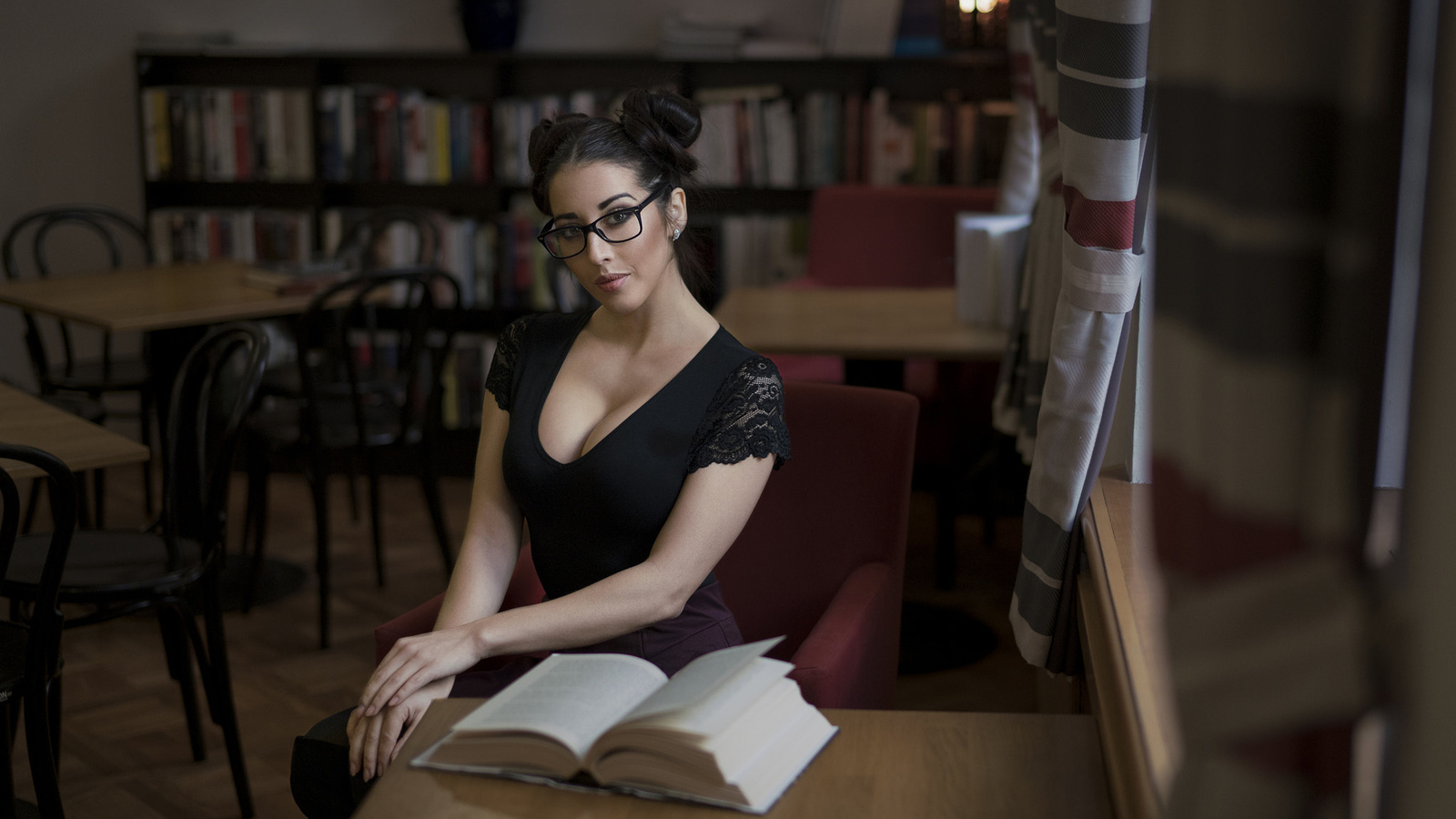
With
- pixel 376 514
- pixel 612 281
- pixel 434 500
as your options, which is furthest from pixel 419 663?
pixel 376 514

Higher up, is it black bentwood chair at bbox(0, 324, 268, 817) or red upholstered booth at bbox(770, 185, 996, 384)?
red upholstered booth at bbox(770, 185, 996, 384)

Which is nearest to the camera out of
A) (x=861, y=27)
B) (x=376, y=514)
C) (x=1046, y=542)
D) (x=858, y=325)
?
(x=1046, y=542)

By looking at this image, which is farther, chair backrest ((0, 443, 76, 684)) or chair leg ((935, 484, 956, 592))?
chair leg ((935, 484, 956, 592))

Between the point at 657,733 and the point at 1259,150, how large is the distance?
68 centimetres

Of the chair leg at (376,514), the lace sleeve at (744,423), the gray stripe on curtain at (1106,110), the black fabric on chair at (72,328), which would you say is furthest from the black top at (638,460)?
the black fabric on chair at (72,328)

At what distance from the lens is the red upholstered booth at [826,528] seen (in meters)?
1.74

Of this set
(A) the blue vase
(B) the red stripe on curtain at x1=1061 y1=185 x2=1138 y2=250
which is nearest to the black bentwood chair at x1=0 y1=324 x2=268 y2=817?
(B) the red stripe on curtain at x1=1061 y1=185 x2=1138 y2=250

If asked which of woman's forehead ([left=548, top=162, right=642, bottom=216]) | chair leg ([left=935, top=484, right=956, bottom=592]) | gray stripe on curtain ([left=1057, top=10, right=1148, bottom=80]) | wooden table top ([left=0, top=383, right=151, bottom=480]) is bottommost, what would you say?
chair leg ([left=935, top=484, right=956, bottom=592])

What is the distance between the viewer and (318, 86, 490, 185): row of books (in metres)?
4.39

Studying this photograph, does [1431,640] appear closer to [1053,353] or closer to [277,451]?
[1053,353]

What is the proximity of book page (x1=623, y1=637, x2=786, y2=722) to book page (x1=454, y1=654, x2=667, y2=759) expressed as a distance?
1.3 inches

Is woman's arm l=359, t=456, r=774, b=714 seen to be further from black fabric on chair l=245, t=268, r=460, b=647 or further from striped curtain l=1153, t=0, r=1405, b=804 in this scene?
black fabric on chair l=245, t=268, r=460, b=647

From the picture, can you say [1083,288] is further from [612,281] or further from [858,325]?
[858,325]

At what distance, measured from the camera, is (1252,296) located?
48 cm
